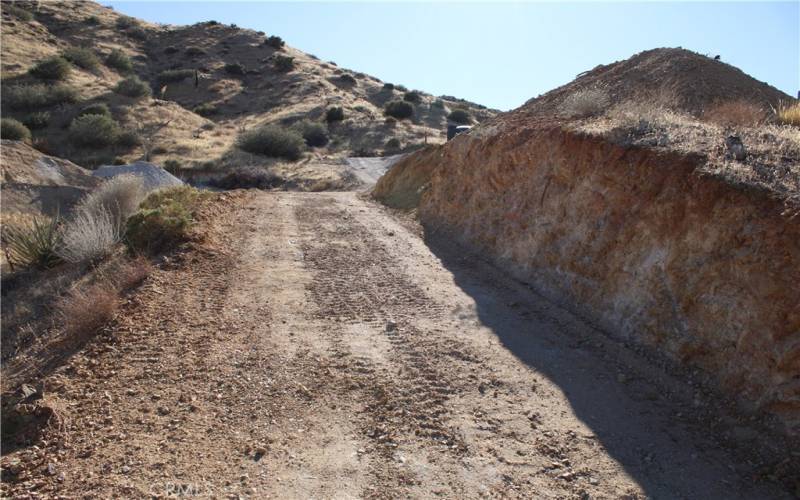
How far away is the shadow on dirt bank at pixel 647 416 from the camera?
391cm

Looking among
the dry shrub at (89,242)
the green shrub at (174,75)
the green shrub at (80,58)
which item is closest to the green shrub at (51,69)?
the green shrub at (80,58)

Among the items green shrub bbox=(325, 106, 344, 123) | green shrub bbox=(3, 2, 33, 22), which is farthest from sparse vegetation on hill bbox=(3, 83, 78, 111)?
green shrub bbox=(3, 2, 33, 22)

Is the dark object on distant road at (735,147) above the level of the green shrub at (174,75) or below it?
below

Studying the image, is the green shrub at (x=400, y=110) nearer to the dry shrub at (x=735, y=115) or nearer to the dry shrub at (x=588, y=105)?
the dry shrub at (x=588, y=105)

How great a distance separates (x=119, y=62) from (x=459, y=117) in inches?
1198

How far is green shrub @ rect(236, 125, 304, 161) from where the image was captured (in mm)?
33219

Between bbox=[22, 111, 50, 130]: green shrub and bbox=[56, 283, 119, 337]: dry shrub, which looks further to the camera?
bbox=[22, 111, 50, 130]: green shrub

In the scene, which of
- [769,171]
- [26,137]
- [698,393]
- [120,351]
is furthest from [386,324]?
[26,137]

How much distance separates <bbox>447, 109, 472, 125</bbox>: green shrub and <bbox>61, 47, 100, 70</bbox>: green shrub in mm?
30207

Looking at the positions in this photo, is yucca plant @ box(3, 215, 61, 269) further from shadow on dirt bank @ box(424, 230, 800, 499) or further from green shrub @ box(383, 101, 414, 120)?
green shrub @ box(383, 101, 414, 120)

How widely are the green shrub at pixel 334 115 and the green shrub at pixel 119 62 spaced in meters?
19.6

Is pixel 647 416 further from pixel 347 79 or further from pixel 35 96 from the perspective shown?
→ pixel 347 79

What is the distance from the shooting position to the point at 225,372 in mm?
5203

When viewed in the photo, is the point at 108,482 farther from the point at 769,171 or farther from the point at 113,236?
the point at 113,236
